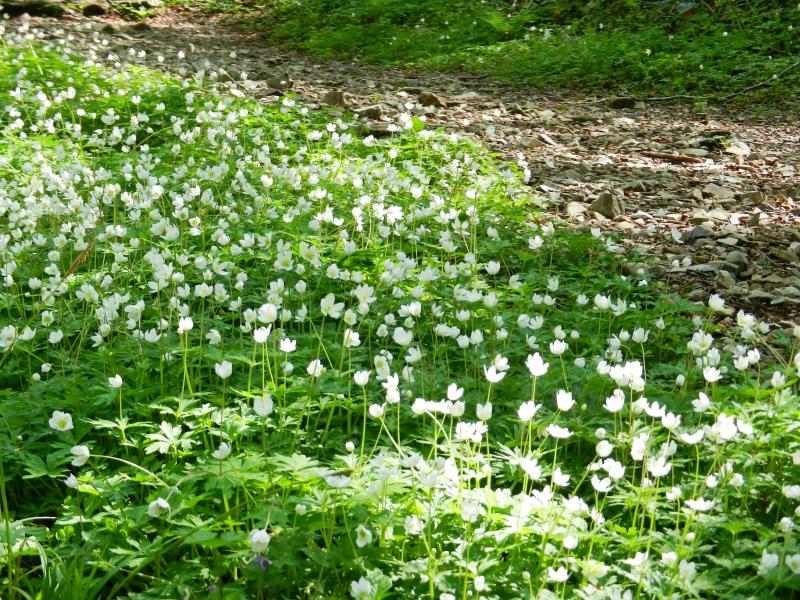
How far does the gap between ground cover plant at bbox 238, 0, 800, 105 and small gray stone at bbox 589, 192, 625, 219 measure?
455 cm

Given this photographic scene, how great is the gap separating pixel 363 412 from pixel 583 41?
1036 centimetres

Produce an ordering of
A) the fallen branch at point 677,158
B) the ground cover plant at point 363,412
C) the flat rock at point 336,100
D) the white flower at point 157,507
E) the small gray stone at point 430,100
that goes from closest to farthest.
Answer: the white flower at point 157,507 < the ground cover plant at point 363,412 < the fallen branch at point 677,158 < the flat rock at point 336,100 < the small gray stone at point 430,100

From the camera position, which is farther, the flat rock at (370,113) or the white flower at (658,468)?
the flat rock at (370,113)

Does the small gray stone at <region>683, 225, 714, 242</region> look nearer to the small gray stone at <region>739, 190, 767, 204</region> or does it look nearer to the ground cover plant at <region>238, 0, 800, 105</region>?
the small gray stone at <region>739, 190, 767, 204</region>

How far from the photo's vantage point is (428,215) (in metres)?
5.43

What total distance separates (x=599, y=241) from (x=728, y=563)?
3.36m

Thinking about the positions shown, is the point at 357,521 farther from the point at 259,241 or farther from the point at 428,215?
the point at 428,215

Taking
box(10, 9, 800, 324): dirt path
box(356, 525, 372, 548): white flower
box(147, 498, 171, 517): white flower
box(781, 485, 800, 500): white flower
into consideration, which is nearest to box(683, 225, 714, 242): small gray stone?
box(10, 9, 800, 324): dirt path

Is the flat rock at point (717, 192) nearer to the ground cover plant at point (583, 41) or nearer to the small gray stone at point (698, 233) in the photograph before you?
the small gray stone at point (698, 233)

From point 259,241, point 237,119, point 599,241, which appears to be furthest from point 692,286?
point 237,119

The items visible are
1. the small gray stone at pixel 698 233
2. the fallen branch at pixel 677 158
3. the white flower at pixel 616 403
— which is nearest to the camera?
the white flower at pixel 616 403

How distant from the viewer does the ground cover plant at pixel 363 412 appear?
2355mm

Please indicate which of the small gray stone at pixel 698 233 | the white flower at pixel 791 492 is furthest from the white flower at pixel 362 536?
the small gray stone at pixel 698 233

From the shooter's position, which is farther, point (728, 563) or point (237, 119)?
point (237, 119)
